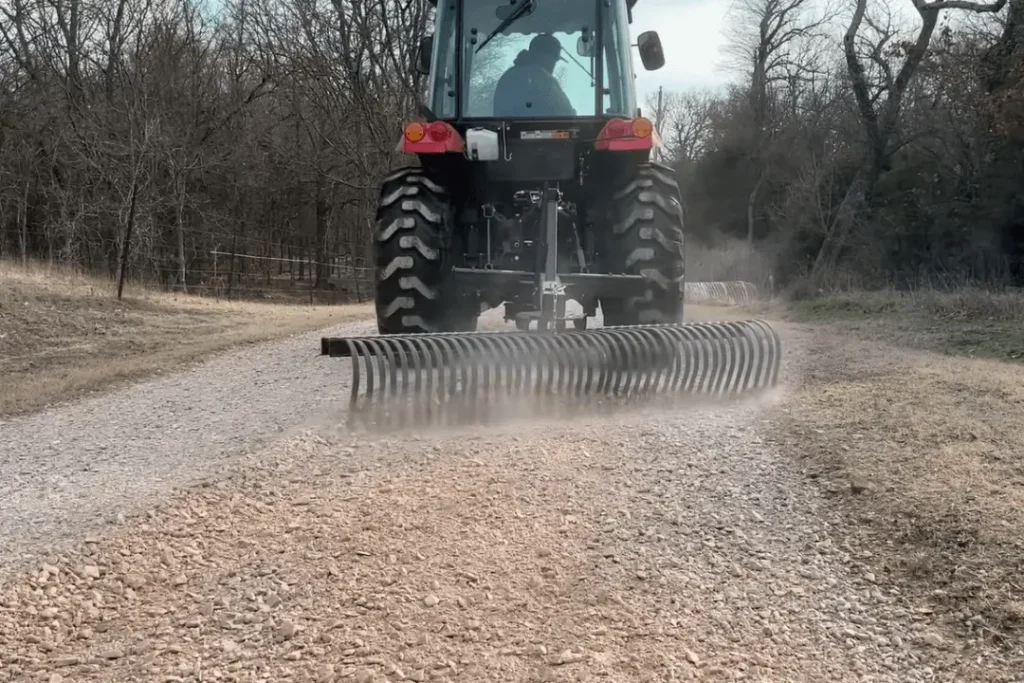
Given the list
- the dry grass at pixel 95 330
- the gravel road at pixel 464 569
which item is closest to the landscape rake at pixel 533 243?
the gravel road at pixel 464 569

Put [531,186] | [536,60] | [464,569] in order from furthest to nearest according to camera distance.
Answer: [536,60]
[531,186]
[464,569]

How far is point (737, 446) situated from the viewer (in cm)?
350

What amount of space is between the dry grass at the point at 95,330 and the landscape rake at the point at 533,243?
2569mm

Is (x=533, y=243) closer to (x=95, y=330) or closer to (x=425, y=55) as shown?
(x=425, y=55)

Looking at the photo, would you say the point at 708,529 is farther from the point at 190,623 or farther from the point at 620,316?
the point at 620,316

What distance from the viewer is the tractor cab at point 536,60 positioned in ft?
16.7

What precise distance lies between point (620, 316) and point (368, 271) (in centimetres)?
1619

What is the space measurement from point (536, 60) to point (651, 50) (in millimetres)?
750

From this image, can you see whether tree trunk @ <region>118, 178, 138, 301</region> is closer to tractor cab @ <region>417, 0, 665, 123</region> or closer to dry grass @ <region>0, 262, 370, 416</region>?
dry grass @ <region>0, 262, 370, 416</region>

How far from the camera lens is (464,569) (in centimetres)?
244

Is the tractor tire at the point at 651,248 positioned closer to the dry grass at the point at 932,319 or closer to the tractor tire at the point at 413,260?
the tractor tire at the point at 413,260

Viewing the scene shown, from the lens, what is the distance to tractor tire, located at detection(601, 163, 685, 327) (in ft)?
15.0

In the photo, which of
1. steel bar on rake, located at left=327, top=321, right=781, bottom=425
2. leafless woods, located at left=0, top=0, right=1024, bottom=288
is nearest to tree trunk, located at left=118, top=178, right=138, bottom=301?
leafless woods, located at left=0, top=0, right=1024, bottom=288

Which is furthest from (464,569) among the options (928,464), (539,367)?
(928,464)
